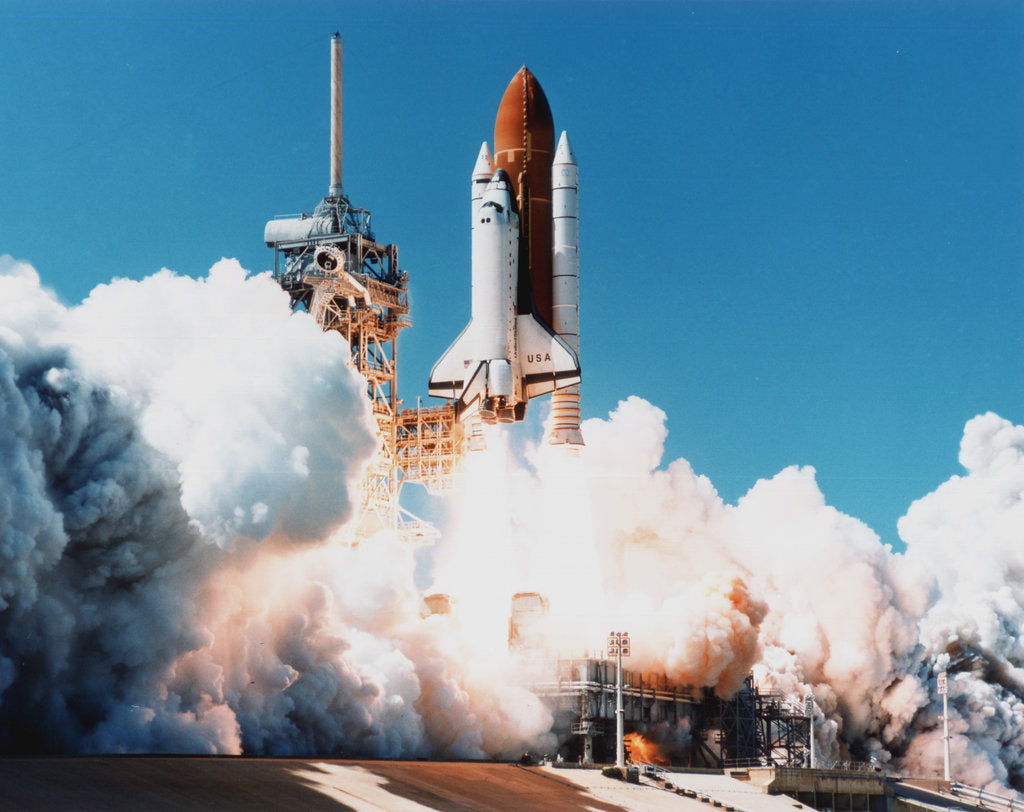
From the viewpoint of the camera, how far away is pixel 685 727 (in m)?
66.2

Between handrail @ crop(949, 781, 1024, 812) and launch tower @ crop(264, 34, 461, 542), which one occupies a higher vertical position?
launch tower @ crop(264, 34, 461, 542)

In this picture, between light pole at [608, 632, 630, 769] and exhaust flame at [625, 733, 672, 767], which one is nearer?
light pole at [608, 632, 630, 769]

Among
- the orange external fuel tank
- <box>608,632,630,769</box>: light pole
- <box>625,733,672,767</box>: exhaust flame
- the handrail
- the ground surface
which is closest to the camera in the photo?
the ground surface

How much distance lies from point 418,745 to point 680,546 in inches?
989

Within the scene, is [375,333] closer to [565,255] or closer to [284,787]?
[565,255]

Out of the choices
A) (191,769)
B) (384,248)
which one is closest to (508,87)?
(384,248)

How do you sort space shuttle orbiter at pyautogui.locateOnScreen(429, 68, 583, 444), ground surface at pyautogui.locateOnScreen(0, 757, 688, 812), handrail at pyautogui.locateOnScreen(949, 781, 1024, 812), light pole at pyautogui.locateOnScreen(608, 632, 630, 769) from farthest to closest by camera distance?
handrail at pyautogui.locateOnScreen(949, 781, 1024, 812) < space shuttle orbiter at pyautogui.locateOnScreen(429, 68, 583, 444) < light pole at pyautogui.locateOnScreen(608, 632, 630, 769) < ground surface at pyautogui.locateOnScreen(0, 757, 688, 812)

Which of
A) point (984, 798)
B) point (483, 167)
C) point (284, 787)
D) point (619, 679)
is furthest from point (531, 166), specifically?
point (984, 798)

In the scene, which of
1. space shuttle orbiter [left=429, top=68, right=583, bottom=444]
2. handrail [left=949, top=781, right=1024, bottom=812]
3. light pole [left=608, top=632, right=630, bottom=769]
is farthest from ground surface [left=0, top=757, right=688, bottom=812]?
handrail [left=949, top=781, right=1024, bottom=812]

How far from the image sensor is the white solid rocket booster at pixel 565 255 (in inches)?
2566

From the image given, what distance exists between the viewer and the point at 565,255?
65312 millimetres

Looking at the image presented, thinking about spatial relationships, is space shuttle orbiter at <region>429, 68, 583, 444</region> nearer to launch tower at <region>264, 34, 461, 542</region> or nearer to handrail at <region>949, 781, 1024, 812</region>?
launch tower at <region>264, 34, 461, 542</region>

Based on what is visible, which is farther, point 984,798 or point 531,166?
point 984,798

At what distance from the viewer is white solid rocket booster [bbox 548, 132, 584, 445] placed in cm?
6519
